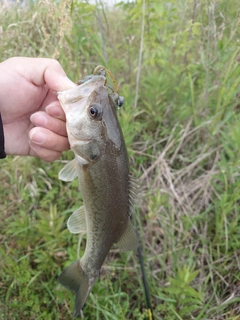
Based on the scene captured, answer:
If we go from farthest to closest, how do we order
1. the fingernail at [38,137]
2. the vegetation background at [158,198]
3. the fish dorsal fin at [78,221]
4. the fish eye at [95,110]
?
1. the vegetation background at [158,198]
2. the fish dorsal fin at [78,221]
3. the fingernail at [38,137]
4. the fish eye at [95,110]

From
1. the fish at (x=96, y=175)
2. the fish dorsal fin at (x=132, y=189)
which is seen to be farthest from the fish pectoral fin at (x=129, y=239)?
the fish dorsal fin at (x=132, y=189)

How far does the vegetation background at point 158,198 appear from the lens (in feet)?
6.60

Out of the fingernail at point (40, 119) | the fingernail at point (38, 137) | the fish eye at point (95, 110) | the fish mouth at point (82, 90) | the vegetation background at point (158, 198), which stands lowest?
the vegetation background at point (158, 198)

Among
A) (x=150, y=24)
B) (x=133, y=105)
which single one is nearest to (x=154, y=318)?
(x=133, y=105)

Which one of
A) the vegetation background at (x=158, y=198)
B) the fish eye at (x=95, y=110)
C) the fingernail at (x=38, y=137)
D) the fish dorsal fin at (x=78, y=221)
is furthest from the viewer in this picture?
the vegetation background at (x=158, y=198)

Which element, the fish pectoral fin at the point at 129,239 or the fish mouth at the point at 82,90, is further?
the fish pectoral fin at the point at 129,239

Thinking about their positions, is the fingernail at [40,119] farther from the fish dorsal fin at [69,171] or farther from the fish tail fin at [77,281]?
the fish tail fin at [77,281]

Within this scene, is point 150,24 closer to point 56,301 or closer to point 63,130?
point 63,130

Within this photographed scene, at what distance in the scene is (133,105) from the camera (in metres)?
3.01

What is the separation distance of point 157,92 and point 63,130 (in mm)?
1348

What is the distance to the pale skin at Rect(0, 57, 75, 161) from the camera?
1.69 metres

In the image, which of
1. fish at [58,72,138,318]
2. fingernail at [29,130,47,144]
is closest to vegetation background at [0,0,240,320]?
fish at [58,72,138,318]

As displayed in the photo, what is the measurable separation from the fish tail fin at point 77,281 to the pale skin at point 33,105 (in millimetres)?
748

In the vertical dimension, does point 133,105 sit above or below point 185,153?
above
